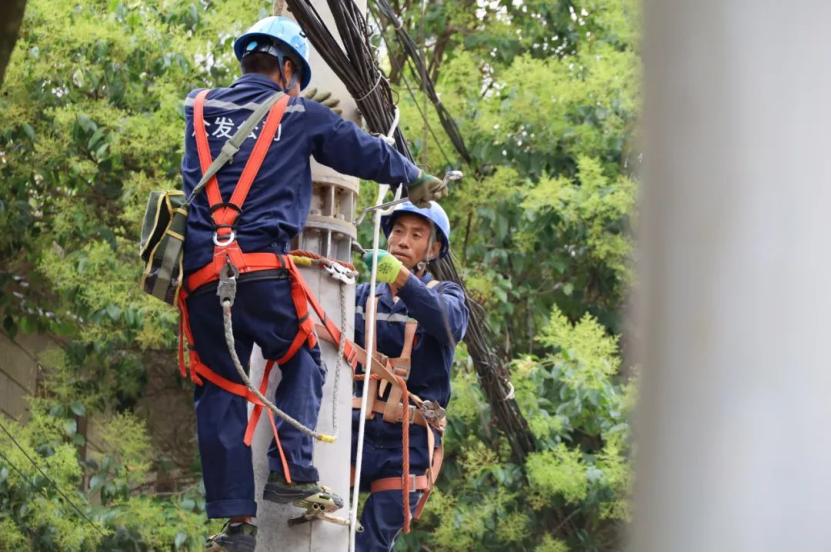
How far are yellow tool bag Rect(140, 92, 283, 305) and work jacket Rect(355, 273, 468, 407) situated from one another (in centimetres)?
142

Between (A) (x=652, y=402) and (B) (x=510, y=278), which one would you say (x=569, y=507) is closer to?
(B) (x=510, y=278)

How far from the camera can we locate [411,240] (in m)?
6.12

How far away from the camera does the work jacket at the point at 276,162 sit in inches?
175

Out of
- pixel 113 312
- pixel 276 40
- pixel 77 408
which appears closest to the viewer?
pixel 276 40

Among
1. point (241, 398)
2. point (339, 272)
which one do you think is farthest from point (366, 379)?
point (241, 398)

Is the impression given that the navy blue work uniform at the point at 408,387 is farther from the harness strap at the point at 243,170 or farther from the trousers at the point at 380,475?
the harness strap at the point at 243,170

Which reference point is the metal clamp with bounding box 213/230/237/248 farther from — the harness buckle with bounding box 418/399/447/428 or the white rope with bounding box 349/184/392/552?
the harness buckle with bounding box 418/399/447/428

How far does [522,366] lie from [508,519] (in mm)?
980

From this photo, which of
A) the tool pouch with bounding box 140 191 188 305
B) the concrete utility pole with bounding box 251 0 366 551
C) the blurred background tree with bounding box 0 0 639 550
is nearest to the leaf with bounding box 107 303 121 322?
the blurred background tree with bounding box 0 0 639 550

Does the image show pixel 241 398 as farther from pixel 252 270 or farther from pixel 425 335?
pixel 425 335

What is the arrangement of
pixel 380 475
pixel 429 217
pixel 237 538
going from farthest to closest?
pixel 429 217 → pixel 380 475 → pixel 237 538

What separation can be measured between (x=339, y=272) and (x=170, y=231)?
720 millimetres

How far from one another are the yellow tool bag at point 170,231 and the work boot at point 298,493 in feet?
Result: 2.00

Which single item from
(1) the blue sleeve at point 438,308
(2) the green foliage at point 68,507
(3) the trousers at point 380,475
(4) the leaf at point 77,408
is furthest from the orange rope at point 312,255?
(4) the leaf at point 77,408
